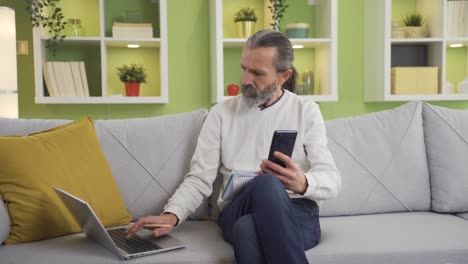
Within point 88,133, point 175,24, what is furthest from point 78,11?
point 88,133

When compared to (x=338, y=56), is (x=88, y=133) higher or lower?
lower

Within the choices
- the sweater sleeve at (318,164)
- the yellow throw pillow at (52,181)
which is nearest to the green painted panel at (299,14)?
the sweater sleeve at (318,164)

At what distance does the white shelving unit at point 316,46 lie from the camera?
3193 millimetres

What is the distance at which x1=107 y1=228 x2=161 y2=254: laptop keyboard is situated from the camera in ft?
5.33

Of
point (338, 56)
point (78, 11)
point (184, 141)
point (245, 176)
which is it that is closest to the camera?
point (245, 176)

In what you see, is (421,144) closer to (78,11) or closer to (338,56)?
(338,56)

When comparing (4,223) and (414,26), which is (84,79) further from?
(414,26)

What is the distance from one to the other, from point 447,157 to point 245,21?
163 centimetres

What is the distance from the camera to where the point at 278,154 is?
5.43ft

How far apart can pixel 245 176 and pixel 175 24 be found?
198 centimetres

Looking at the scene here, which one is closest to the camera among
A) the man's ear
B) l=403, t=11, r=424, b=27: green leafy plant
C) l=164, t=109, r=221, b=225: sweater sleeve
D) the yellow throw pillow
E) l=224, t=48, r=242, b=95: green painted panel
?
the yellow throw pillow

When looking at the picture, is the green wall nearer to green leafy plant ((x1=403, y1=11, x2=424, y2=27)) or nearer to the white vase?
the white vase

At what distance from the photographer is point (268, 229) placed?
1.52 metres

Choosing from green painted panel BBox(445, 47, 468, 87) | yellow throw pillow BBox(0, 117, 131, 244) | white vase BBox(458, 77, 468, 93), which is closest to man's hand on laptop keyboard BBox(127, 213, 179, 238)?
yellow throw pillow BBox(0, 117, 131, 244)
